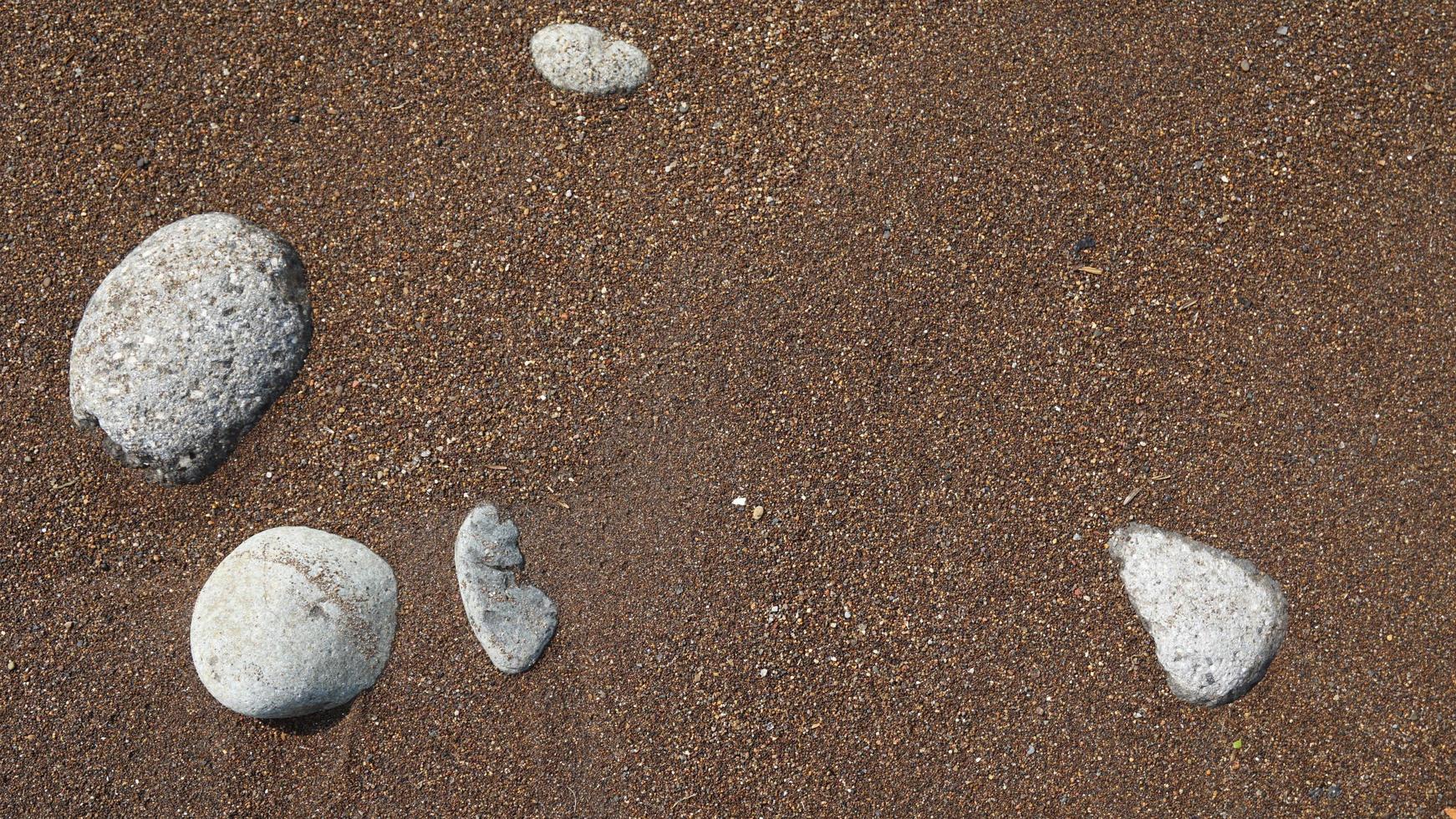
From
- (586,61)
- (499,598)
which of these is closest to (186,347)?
(499,598)

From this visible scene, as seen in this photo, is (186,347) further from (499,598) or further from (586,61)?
(586,61)

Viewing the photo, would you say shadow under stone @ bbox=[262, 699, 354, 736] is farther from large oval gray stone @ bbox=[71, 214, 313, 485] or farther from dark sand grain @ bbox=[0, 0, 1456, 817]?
large oval gray stone @ bbox=[71, 214, 313, 485]

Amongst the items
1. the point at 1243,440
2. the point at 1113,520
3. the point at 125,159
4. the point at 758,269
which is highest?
the point at 125,159

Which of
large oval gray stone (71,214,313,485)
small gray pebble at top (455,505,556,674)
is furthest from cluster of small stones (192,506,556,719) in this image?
large oval gray stone (71,214,313,485)

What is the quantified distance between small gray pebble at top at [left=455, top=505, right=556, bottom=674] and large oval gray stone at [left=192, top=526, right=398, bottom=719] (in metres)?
0.26

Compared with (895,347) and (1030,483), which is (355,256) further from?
(1030,483)

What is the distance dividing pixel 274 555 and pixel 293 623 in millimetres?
203

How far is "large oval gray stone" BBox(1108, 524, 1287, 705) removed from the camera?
2422 millimetres

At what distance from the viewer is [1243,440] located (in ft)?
8.24

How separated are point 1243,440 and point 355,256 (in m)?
2.67

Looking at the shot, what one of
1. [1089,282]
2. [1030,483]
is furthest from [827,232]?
[1030,483]

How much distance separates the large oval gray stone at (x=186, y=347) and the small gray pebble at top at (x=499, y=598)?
0.72 meters

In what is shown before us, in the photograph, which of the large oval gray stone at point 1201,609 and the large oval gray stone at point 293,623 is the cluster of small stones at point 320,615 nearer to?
the large oval gray stone at point 293,623

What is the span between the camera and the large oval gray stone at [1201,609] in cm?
242
